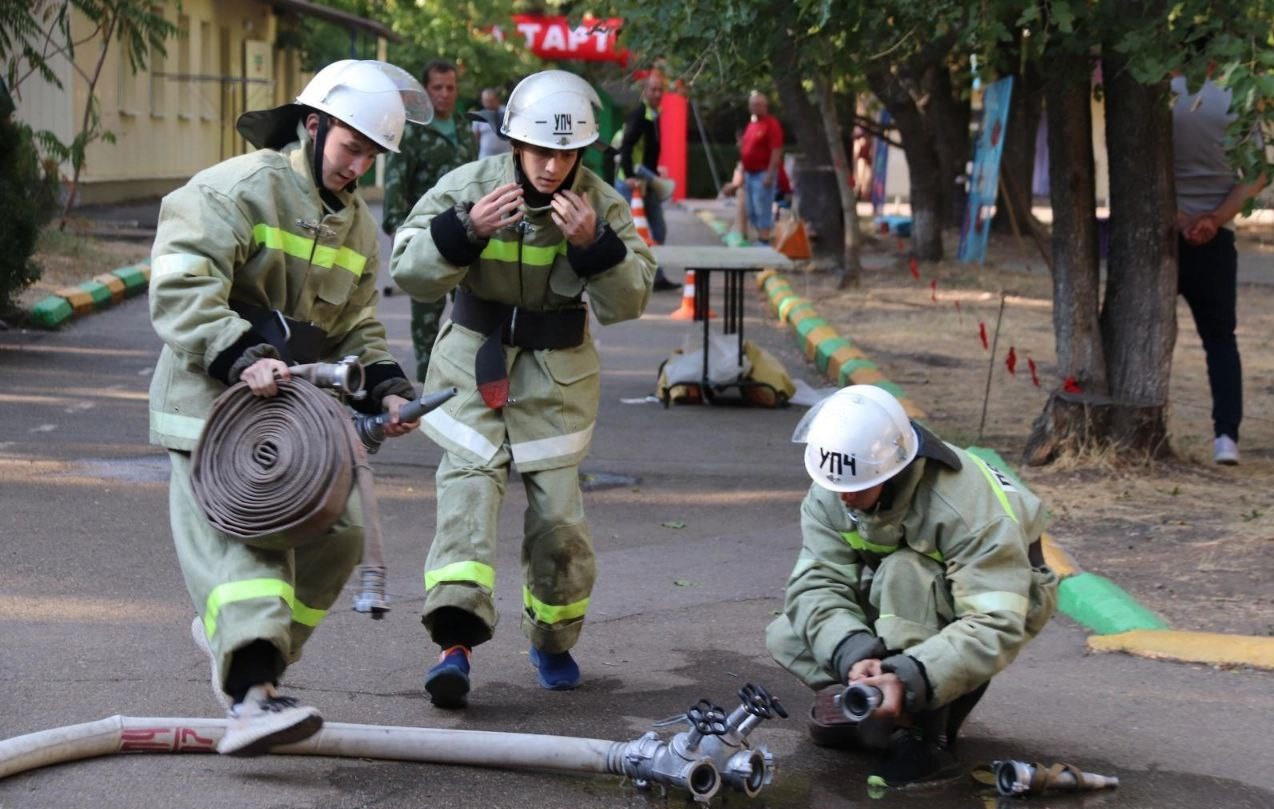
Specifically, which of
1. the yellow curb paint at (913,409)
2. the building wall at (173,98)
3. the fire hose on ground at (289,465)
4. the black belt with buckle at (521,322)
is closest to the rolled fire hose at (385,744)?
the fire hose on ground at (289,465)

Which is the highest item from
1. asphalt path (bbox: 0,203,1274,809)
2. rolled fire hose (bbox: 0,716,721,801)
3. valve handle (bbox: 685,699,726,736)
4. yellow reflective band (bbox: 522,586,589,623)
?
yellow reflective band (bbox: 522,586,589,623)

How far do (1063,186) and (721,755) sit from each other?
528cm

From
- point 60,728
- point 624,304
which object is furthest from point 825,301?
point 60,728

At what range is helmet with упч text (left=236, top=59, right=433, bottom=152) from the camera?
4418 millimetres

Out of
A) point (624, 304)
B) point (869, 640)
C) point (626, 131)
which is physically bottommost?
point (869, 640)

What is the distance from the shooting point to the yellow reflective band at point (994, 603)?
430cm

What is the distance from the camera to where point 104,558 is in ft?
21.9

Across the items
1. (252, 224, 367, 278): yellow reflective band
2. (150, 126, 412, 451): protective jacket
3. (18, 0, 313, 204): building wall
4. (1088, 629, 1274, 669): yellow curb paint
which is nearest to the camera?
(150, 126, 412, 451): protective jacket

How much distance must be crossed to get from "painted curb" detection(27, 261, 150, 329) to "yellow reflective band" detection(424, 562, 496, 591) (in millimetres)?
8446

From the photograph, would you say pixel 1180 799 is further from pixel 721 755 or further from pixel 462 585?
pixel 462 585

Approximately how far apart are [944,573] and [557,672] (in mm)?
1327

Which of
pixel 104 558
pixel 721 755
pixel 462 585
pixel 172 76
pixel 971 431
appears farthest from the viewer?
pixel 172 76

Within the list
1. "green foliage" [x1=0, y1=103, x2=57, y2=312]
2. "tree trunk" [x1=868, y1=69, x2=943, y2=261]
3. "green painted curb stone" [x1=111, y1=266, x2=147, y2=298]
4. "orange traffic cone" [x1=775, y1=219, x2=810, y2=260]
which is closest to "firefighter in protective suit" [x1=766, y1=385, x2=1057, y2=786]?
"green foliage" [x1=0, y1=103, x2=57, y2=312]

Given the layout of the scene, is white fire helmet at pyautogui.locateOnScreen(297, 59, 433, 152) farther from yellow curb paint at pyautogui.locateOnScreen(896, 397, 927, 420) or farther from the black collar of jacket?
yellow curb paint at pyautogui.locateOnScreen(896, 397, 927, 420)
